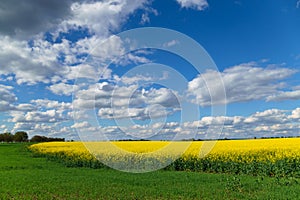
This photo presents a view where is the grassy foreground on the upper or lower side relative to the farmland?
lower

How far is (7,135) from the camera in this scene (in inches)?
5694

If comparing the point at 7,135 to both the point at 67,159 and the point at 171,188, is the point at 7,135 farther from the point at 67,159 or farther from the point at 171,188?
the point at 171,188

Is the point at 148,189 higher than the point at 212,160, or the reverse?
the point at 212,160

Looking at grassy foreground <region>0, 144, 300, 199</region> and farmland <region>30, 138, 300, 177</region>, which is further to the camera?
farmland <region>30, 138, 300, 177</region>

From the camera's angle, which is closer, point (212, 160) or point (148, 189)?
point (148, 189)

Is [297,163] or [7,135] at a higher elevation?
[7,135]

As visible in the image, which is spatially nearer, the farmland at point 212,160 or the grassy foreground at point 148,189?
the grassy foreground at point 148,189

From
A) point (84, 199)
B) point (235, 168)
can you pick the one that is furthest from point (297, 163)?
point (84, 199)

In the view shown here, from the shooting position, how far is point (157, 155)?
83.5 feet

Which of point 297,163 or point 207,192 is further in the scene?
point 297,163

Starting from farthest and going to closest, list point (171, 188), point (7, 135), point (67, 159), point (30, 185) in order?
1. point (7, 135)
2. point (67, 159)
3. point (30, 185)
4. point (171, 188)

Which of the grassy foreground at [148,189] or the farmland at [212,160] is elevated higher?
the farmland at [212,160]

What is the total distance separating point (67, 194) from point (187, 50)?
34.2 feet

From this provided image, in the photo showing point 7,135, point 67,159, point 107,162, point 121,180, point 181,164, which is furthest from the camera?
point 7,135
